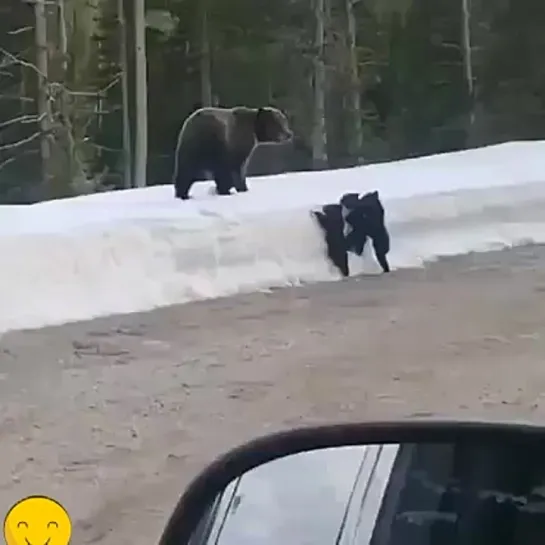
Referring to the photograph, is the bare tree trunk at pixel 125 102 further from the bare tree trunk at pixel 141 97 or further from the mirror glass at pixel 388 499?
the mirror glass at pixel 388 499

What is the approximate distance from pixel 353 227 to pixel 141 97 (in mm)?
198

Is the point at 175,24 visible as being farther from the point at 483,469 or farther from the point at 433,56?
the point at 483,469

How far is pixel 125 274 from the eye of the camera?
99 centimetres

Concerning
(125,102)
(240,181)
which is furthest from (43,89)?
(240,181)

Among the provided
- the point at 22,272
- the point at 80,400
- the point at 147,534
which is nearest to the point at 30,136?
the point at 22,272

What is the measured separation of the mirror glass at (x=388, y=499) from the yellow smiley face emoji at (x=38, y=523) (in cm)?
11

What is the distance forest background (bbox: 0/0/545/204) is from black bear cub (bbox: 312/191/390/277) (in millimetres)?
35

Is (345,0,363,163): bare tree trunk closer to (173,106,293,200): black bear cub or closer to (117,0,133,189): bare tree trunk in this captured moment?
(173,106,293,200): black bear cub

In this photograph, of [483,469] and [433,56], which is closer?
[483,469]

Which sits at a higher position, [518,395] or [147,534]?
[518,395]

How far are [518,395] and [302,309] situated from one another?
0.60 ft

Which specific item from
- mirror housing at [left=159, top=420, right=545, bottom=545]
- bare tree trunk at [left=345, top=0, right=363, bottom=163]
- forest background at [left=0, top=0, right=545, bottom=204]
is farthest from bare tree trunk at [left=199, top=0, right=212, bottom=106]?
mirror housing at [left=159, top=420, right=545, bottom=545]

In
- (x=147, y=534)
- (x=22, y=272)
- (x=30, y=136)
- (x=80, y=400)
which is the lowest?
(x=147, y=534)

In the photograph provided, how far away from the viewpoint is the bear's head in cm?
98
